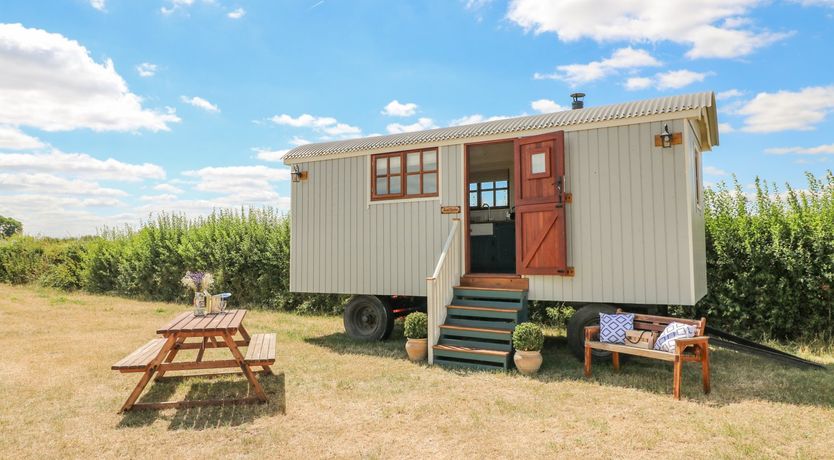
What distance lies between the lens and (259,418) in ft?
14.3

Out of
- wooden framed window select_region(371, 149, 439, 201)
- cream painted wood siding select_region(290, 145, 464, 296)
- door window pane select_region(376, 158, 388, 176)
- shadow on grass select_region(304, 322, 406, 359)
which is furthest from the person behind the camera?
door window pane select_region(376, 158, 388, 176)

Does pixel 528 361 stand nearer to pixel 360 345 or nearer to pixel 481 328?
pixel 481 328

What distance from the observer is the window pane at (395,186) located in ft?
25.3

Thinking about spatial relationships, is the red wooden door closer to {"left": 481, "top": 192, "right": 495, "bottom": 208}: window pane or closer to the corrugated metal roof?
the corrugated metal roof

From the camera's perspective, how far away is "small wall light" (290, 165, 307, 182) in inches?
336

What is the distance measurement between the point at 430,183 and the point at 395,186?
58 centimetres

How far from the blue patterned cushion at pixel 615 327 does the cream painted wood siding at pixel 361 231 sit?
2.44 meters

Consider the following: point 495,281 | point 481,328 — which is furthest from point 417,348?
point 495,281

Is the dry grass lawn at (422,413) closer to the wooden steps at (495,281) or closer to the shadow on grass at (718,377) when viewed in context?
the shadow on grass at (718,377)

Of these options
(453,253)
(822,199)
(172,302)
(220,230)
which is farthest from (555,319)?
(172,302)

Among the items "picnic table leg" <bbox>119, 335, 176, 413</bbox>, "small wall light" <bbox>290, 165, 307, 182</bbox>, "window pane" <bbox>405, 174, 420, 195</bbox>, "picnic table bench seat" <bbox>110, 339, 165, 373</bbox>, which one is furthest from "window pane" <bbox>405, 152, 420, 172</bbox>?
"picnic table leg" <bbox>119, 335, 176, 413</bbox>

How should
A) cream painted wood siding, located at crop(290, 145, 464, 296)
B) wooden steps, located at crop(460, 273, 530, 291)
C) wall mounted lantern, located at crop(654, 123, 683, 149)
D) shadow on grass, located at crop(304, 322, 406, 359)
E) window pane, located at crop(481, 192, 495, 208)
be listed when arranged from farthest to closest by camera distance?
window pane, located at crop(481, 192, 495, 208), cream painted wood siding, located at crop(290, 145, 464, 296), shadow on grass, located at crop(304, 322, 406, 359), wooden steps, located at crop(460, 273, 530, 291), wall mounted lantern, located at crop(654, 123, 683, 149)

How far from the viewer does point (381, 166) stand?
784 cm

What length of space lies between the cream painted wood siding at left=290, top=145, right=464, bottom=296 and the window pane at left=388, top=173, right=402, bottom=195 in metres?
0.18
